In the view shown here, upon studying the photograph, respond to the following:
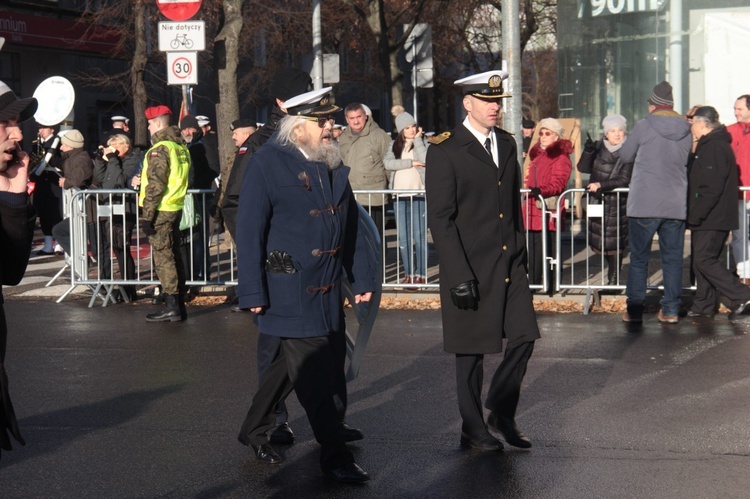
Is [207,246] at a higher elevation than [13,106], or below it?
below

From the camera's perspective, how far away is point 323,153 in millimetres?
6223

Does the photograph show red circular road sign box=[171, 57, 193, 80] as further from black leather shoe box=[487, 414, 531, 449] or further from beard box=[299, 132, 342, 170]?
black leather shoe box=[487, 414, 531, 449]

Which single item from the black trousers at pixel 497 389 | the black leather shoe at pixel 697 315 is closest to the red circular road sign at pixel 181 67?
the black leather shoe at pixel 697 315

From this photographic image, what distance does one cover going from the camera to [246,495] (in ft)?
19.1

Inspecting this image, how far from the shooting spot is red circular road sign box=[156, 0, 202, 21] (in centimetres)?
1471

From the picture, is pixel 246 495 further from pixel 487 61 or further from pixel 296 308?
pixel 487 61

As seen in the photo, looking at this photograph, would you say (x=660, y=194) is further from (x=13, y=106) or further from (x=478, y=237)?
(x=13, y=106)

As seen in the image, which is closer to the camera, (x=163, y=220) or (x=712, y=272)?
(x=712, y=272)

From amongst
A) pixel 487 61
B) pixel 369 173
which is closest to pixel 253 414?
pixel 369 173

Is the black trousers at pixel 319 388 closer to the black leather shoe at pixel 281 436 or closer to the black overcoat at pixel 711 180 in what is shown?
the black leather shoe at pixel 281 436

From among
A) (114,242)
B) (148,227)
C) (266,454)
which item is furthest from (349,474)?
(114,242)

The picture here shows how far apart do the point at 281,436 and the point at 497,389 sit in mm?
1184

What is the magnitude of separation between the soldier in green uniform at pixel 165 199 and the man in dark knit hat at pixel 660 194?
3.91m

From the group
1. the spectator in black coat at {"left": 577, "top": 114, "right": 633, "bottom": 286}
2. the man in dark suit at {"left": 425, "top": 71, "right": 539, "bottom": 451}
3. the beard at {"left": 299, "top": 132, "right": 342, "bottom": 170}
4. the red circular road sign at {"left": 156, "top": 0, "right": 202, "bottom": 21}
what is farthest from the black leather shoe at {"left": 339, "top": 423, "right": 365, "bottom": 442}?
the red circular road sign at {"left": 156, "top": 0, "right": 202, "bottom": 21}
